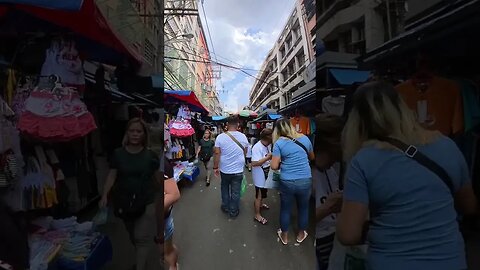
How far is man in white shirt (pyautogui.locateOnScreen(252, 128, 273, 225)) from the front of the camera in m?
1.13

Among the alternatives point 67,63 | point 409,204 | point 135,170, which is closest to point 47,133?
point 67,63

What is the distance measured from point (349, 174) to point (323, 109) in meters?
0.16

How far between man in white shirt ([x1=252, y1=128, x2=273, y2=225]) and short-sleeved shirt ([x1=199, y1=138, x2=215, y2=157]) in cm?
20

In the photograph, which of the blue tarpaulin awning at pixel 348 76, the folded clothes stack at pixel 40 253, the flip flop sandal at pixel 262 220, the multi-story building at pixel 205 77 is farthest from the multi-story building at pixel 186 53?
the folded clothes stack at pixel 40 253

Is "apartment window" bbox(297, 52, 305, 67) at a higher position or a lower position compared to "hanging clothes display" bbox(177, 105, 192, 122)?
higher

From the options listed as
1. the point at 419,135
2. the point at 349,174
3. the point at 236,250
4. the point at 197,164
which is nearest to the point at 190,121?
the point at 197,164

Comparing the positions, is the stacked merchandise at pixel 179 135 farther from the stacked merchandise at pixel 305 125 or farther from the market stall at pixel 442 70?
the market stall at pixel 442 70

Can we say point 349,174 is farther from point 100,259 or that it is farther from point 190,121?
point 100,259

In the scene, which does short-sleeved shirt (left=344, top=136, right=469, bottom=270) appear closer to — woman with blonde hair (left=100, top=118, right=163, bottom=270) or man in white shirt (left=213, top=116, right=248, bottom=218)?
woman with blonde hair (left=100, top=118, right=163, bottom=270)

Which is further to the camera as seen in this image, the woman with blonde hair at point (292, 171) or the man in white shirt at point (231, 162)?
the man in white shirt at point (231, 162)

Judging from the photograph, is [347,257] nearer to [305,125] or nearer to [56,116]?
[305,125]

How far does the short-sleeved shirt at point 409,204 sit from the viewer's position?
58cm

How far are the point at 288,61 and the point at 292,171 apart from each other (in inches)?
14.6

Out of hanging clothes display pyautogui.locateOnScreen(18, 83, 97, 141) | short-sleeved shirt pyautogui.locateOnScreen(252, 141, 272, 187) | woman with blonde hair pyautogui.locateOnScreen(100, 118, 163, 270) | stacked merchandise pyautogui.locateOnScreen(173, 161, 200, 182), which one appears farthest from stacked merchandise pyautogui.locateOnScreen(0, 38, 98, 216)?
short-sleeved shirt pyautogui.locateOnScreen(252, 141, 272, 187)
